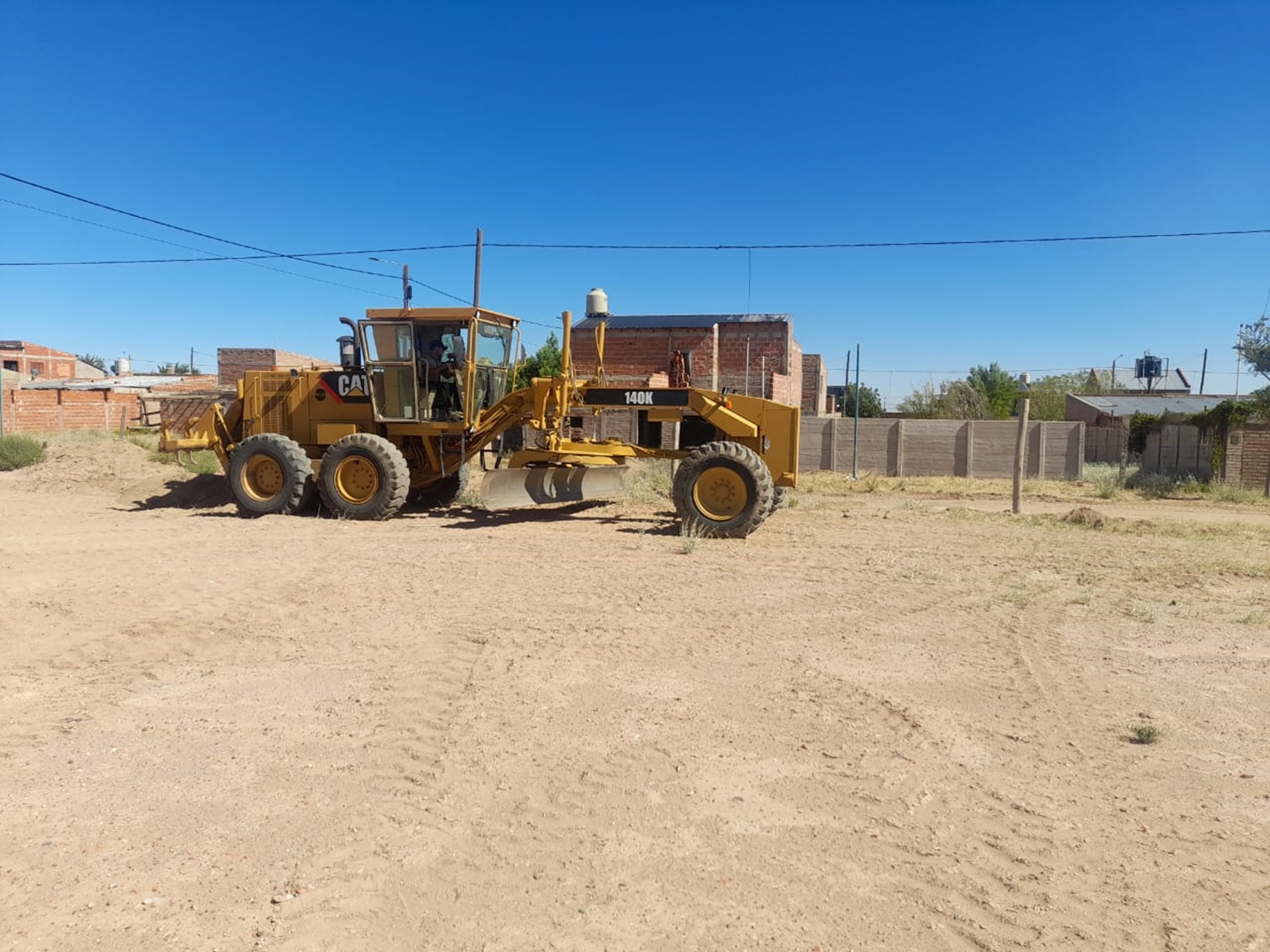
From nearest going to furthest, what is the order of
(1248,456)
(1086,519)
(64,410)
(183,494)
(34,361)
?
1. (1086,519)
2. (183,494)
3. (1248,456)
4. (64,410)
5. (34,361)

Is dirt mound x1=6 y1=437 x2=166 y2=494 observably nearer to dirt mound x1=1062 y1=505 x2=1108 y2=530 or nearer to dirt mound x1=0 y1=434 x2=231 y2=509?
dirt mound x1=0 y1=434 x2=231 y2=509

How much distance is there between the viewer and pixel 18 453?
2097 centimetres

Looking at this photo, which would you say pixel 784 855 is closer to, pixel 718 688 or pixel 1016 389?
pixel 718 688

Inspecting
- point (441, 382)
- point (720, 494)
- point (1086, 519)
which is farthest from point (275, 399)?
point (1086, 519)

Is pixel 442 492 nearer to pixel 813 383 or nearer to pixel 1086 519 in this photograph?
pixel 1086 519

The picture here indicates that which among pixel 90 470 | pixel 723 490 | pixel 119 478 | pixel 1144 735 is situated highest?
pixel 723 490

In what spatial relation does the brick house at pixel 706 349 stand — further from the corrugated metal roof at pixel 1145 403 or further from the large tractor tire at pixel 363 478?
the large tractor tire at pixel 363 478

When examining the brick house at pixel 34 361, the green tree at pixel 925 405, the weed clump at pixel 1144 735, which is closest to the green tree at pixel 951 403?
the green tree at pixel 925 405

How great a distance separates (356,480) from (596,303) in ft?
18.3

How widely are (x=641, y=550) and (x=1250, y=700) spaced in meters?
6.46

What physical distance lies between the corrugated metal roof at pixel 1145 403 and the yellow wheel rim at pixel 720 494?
25764 millimetres

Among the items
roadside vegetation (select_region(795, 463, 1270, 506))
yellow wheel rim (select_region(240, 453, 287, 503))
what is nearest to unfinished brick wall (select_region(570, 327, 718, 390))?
roadside vegetation (select_region(795, 463, 1270, 506))

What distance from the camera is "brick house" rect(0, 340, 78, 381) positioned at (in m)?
63.3

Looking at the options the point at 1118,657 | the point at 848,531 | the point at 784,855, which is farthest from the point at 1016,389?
the point at 784,855
